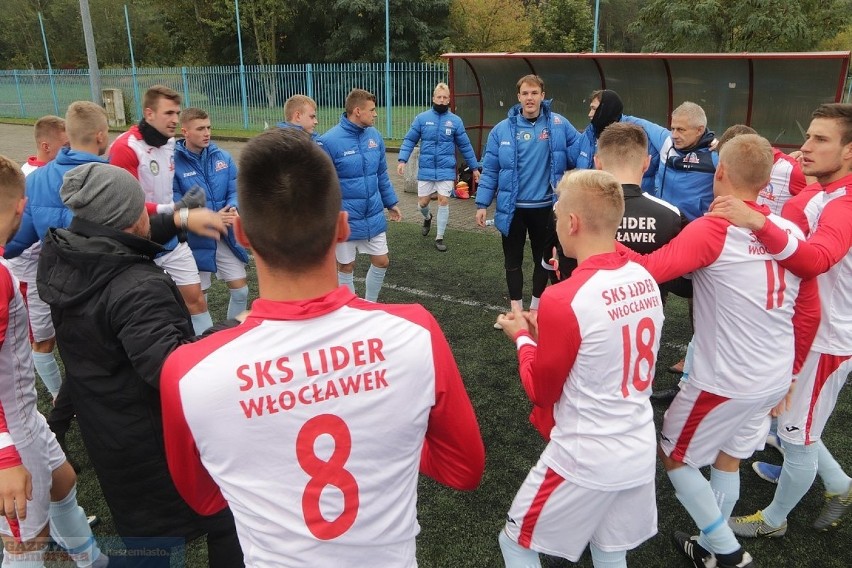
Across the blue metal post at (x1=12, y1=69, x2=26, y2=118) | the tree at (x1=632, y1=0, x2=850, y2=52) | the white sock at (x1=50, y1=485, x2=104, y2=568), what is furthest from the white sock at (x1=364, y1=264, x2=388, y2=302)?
the blue metal post at (x1=12, y1=69, x2=26, y2=118)

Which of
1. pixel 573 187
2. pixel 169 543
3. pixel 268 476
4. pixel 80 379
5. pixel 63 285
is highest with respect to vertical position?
pixel 573 187

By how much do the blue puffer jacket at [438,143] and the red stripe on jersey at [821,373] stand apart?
20.9 feet

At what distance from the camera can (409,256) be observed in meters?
8.30

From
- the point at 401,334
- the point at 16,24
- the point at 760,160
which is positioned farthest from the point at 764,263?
the point at 16,24

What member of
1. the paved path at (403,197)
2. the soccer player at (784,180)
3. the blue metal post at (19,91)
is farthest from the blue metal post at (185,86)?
the soccer player at (784,180)

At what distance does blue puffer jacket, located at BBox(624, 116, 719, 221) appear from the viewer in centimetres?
475

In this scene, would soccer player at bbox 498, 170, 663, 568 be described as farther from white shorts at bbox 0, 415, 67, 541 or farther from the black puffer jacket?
white shorts at bbox 0, 415, 67, 541

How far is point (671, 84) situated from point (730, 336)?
32.2ft

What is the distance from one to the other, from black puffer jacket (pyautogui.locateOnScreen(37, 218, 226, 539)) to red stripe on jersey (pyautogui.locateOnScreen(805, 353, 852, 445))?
2.81 m

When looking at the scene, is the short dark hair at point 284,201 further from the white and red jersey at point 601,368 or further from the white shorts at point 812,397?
the white shorts at point 812,397

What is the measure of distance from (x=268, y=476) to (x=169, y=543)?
136cm

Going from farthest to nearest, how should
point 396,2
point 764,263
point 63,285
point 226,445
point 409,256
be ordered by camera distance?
point 396,2, point 409,256, point 764,263, point 63,285, point 226,445

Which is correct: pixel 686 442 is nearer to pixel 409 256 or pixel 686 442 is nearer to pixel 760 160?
pixel 760 160

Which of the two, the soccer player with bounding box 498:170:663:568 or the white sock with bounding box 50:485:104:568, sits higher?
the soccer player with bounding box 498:170:663:568
